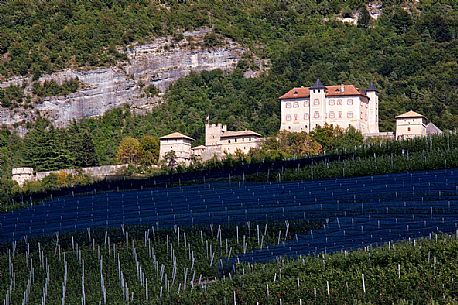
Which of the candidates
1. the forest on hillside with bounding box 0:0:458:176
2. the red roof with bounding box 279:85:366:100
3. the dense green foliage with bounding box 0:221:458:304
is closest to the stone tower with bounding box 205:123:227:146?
the forest on hillside with bounding box 0:0:458:176

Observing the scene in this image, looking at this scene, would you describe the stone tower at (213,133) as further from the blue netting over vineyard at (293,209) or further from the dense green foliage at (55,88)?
the blue netting over vineyard at (293,209)

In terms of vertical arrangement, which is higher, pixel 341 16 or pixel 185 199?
pixel 341 16

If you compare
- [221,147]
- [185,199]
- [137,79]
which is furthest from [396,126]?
[185,199]

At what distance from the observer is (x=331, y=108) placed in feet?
343

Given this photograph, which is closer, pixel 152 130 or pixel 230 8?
pixel 152 130

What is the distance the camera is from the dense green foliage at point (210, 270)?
112 feet

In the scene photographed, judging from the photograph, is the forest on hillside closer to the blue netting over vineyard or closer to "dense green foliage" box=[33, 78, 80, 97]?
"dense green foliage" box=[33, 78, 80, 97]

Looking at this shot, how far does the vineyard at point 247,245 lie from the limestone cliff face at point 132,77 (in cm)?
6896

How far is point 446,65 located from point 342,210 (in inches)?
2949

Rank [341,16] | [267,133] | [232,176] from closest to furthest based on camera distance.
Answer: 1. [232,176]
2. [267,133]
3. [341,16]

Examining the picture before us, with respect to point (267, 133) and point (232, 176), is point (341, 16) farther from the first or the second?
point (232, 176)

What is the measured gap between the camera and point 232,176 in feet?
189

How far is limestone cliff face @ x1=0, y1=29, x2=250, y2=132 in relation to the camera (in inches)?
4798

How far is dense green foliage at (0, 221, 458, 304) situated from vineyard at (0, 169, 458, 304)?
42 millimetres
